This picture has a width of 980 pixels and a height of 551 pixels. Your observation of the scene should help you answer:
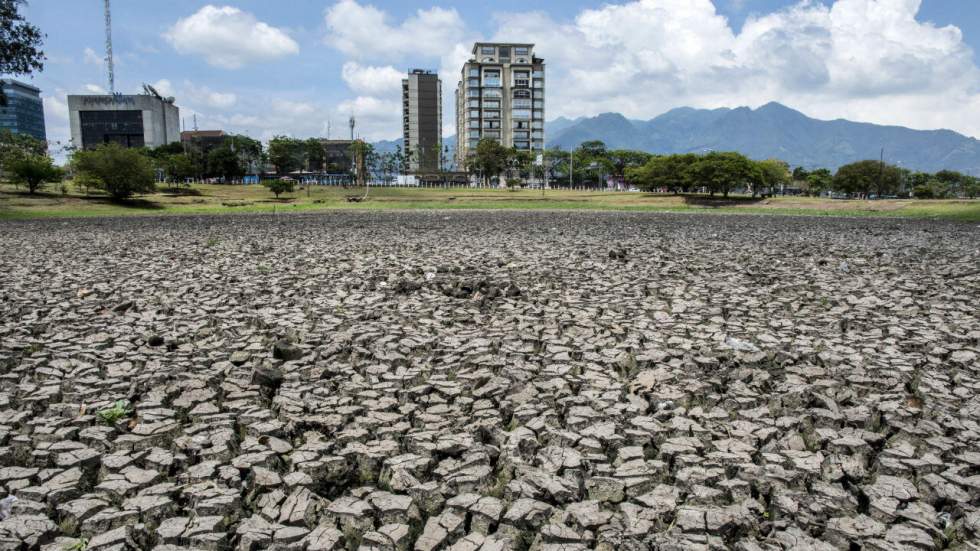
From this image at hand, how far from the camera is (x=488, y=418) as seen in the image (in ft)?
15.3

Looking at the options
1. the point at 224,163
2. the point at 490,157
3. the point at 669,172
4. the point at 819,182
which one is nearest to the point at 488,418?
the point at 669,172

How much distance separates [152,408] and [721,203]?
273ft

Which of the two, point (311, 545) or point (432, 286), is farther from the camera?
point (432, 286)

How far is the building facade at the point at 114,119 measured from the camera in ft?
606

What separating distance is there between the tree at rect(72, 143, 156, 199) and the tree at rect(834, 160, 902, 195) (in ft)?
418

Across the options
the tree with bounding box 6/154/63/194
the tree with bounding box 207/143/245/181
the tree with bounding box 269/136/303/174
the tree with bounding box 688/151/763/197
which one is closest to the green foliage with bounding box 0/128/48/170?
the tree with bounding box 6/154/63/194

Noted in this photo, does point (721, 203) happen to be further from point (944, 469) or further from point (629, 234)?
point (944, 469)

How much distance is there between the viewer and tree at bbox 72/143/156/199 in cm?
5731

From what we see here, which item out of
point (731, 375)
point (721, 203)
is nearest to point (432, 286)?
point (731, 375)

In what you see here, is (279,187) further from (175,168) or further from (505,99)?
(505,99)

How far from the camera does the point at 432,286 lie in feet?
35.6

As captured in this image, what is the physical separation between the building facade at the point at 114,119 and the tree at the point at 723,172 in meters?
169

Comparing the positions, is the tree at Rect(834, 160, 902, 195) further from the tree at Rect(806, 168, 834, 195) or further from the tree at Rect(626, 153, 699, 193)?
the tree at Rect(626, 153, 699, 193)

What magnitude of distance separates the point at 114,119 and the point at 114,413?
221048 millimetres
